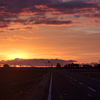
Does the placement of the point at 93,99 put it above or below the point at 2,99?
above

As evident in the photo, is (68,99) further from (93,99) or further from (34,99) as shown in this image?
(34,99)

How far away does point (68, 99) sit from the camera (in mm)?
11781

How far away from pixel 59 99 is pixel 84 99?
5.77 feet

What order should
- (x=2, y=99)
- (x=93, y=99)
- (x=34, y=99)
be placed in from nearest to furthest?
(x=93, y=99), (x=34, y=99), (x=2, y=99)

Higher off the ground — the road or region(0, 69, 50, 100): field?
the road

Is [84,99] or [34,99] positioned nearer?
[84,99]

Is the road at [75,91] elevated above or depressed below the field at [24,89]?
above

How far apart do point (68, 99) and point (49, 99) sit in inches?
53.7

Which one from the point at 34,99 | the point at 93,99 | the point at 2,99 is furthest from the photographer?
the point at 2,99

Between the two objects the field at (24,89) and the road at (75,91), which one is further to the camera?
the field at (24,89)

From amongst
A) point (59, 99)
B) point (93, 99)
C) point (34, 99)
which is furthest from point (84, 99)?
point (34, 99)

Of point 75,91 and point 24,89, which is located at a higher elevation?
point 75,91

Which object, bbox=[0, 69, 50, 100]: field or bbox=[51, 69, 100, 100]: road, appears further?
bbox=[0, 69, 50, 100]: field

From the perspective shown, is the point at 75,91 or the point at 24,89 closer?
the point at 75,91
